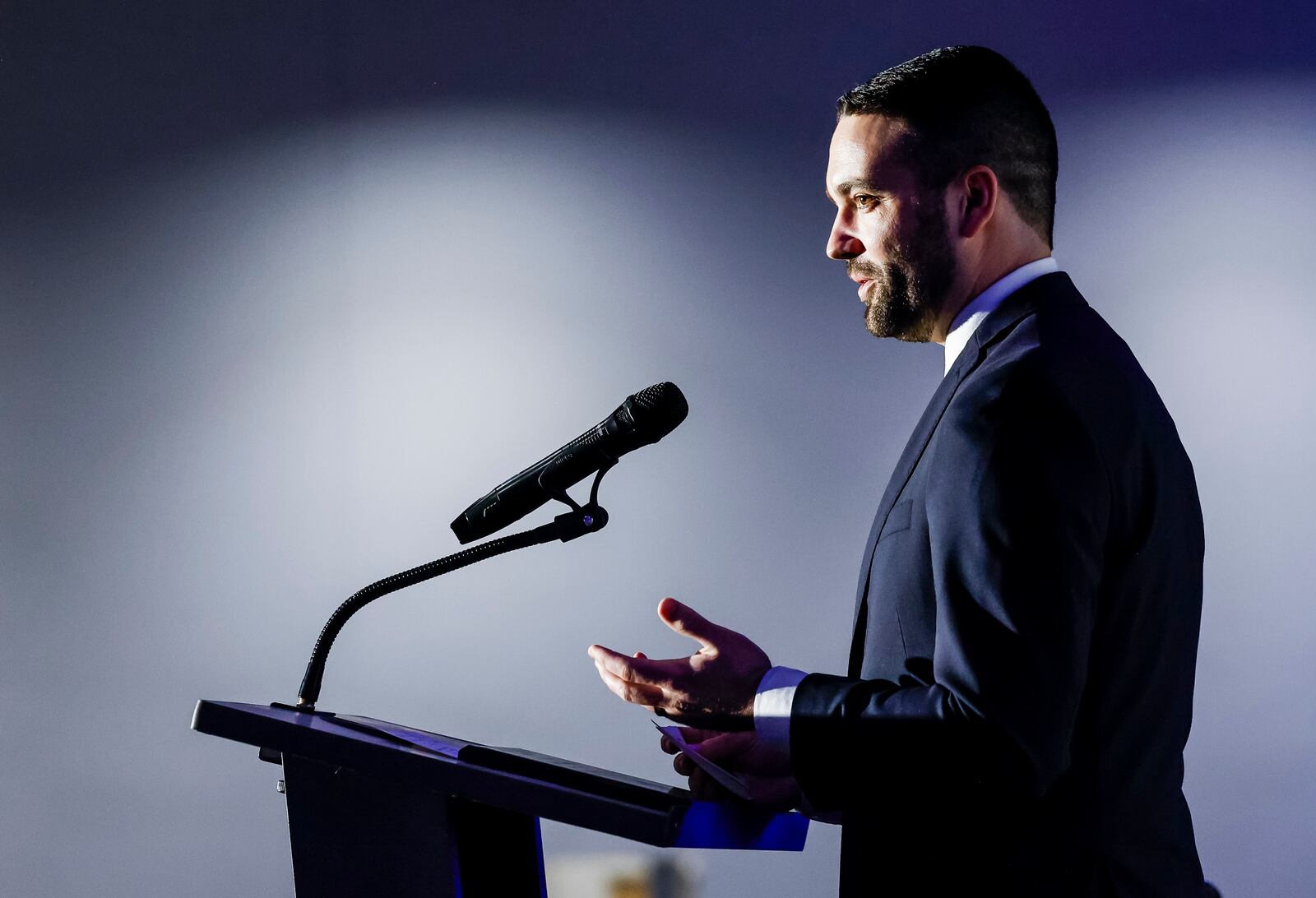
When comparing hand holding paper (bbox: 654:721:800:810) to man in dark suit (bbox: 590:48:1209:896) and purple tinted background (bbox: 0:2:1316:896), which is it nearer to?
man in dark suit (bbox: 590:48:1209:896)

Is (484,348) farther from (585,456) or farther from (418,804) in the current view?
(418,804)

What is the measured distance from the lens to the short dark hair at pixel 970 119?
3.84 ft

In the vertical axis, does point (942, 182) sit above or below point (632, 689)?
above

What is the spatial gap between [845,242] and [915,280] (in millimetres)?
94

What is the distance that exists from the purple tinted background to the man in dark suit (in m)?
1.50

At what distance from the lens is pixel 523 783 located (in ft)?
2.60

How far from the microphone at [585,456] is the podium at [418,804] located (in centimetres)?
26

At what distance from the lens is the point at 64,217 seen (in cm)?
273

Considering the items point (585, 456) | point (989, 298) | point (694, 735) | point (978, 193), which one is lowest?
point (694, 735)

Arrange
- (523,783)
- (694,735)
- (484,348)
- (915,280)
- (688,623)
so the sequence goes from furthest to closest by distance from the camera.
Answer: (484,348)
(915,280)
(694,735)
(688,623)
(523,783)

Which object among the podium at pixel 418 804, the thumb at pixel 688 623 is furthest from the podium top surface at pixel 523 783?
the thumb at pixel 688 623

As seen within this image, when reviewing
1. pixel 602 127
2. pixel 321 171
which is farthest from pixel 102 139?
pixel 602 127

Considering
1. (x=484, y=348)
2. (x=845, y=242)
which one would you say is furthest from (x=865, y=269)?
(x=484, y=348)

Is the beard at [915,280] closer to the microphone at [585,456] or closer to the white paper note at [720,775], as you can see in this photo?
the microphone at [585,456]
